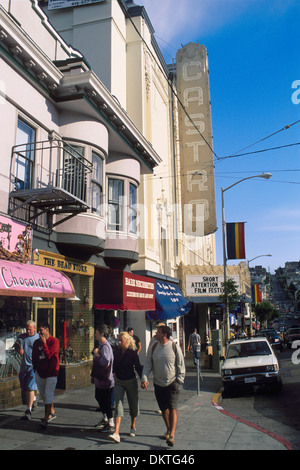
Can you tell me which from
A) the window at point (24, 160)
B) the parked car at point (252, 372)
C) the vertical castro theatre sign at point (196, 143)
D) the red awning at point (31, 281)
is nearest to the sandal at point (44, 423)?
the red awning at point (31, 281)

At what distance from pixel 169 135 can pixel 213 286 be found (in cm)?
903

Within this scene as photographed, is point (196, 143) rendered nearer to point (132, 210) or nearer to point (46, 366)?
point (132, 210)

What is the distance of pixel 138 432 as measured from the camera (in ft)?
21.8

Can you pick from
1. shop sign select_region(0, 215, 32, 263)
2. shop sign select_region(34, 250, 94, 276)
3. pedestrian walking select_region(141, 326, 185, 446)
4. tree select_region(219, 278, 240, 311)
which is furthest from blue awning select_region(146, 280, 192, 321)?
pedestrian walking select_region(141, 326, 185, 446)

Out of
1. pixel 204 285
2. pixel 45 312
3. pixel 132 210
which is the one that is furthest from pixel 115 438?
pixel 204 285

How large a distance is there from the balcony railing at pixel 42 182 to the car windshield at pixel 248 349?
6482mm

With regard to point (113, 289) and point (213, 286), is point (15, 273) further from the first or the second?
point (213, 286)

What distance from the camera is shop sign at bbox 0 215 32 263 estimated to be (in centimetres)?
854

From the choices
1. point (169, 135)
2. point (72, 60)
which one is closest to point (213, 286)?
point (169, 135)

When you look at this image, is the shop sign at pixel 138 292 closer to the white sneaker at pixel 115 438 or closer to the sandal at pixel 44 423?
the sandal at pixel 44 423

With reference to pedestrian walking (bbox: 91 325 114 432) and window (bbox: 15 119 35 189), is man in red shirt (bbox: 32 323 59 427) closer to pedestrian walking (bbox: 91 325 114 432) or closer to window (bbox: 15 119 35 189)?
pedestrian walking (bbox: 91 325 114 432)

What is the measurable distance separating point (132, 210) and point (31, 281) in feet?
22.1

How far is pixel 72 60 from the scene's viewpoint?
38.2ft

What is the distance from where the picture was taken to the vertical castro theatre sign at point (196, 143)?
21.4m
